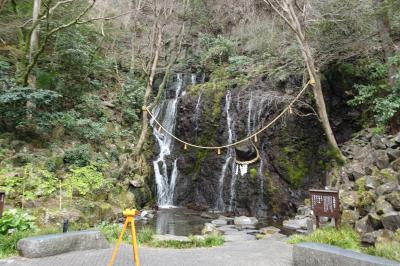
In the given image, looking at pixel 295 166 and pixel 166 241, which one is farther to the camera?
pixel 295 166

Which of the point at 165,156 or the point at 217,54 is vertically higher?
the point at 217,54

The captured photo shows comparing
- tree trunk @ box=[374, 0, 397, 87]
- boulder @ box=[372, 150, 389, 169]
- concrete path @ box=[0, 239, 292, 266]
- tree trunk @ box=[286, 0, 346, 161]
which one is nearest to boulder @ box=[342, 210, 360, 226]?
boulder @ box=[372, 150, 389, 169]

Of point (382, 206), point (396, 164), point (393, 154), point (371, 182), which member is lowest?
point (382, 206)

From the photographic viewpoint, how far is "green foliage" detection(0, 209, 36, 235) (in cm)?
603

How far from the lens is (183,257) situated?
5.68 meters

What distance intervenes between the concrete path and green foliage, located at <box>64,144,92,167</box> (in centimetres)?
640

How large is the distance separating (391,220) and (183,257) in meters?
4.12

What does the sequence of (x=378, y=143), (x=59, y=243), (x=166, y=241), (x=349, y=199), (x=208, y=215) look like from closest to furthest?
(x=59, y=243) → (x=166, y=241) → (x=349, y=199) → (x=378, y=143) → (x=208, y=215)

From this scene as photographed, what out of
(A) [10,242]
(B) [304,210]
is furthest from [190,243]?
(B) [304,210]

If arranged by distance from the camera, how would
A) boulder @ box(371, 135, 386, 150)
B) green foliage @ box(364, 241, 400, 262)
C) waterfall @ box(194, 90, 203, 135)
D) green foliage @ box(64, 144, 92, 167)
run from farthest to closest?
waterfall @ box(194, 90, 203, 135), green foliage @ box(64, 144, 92, 167), boulder @ box(371, 135, 386, 150), green foliage @ box(364, 241, 400, 262)

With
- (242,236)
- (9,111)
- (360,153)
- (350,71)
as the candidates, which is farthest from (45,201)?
(350,71)

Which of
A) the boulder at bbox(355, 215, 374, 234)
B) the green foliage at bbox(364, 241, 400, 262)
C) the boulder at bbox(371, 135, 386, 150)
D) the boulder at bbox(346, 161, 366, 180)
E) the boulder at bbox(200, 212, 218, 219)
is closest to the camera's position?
the green foliage at bbox(364, 241, 400, 262)

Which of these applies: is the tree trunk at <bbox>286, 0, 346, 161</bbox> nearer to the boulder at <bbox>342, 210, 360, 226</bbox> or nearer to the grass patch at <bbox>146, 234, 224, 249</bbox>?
the boulder at <bbox>342, 210, 360, 226</bbox>

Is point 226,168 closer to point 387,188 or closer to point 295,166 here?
point 295,166
